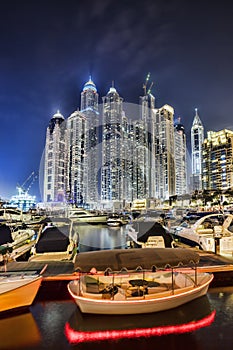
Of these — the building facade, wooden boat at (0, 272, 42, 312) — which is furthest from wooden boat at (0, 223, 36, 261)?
the building facade

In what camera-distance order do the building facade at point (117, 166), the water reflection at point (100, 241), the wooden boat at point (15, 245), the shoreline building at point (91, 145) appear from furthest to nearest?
the building facade at point (117, 166) → the shoreline building at point (91, 145) → the water reflection at point (100, 241) → the wooden boat at point (15, 245)

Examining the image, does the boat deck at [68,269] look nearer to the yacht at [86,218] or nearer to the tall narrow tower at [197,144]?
the yacht at [86,218]

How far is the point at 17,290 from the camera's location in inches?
271

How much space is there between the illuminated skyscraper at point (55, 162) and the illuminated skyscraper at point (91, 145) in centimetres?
1097

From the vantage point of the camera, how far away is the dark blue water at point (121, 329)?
5.63 m

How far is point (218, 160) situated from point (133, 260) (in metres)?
131

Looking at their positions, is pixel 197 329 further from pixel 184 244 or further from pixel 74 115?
pixel 74 115

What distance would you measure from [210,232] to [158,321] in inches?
331

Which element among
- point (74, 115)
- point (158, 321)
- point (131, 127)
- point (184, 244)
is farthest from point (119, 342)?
point (74, 115)

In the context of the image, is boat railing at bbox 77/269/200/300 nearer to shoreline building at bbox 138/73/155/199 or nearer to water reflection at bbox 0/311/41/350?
water reflection at bbox 0/311/41/350

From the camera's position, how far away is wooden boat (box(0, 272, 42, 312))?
22.0 ft

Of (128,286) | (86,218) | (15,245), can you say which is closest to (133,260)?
(128,286)

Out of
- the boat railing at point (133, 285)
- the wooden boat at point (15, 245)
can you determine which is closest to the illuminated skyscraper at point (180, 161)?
the wooden boat at point (15, 245)

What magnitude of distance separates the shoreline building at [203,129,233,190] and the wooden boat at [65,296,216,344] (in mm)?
119277
